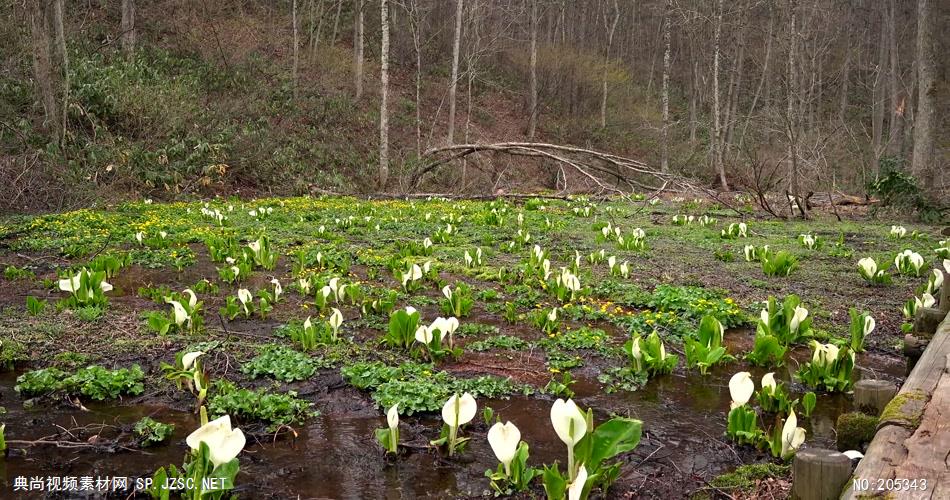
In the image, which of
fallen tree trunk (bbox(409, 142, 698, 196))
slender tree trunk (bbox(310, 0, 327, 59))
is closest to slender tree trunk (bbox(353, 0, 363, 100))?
slender tree trunk (bbox(310, 0, 327, 59))

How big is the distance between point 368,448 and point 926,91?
51.7 ft

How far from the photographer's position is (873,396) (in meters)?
2.71

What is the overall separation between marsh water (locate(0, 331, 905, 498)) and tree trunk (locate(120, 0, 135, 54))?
59.6 feet

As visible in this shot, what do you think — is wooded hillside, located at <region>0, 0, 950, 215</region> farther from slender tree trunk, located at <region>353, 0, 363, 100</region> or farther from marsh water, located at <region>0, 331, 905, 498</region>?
marsh water, located at <region>0, 331, 905, 498</region>

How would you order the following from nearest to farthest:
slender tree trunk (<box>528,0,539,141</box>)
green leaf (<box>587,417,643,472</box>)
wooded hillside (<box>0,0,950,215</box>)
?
green leaf (<box>587,417,643,472</box>), wooded hillside (<box>0,0,950,215</box>), slender tree trunk (<box>528,0,539,141</box>)

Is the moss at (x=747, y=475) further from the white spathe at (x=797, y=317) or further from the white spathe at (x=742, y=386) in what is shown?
the white spathe at (x=797, y=317)

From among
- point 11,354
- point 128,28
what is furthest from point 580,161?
point 128,28

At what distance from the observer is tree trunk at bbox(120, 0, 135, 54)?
1886 centimetres

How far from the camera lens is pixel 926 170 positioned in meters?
13.6

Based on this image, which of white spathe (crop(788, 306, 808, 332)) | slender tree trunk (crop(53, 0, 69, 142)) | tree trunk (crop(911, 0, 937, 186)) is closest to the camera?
white spathe (crop(788, 306, 808, 332))

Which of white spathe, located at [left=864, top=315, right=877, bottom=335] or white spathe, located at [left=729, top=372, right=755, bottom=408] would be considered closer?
white spathe, located at [left=729, top=372, right=755, bottom=408]

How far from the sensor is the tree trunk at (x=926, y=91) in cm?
1388

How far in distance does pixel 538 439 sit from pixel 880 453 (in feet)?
4.67

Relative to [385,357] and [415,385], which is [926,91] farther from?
[415,385]
